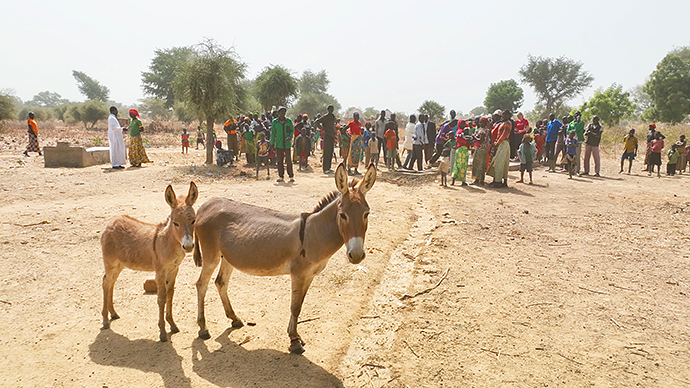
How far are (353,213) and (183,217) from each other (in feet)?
5.41

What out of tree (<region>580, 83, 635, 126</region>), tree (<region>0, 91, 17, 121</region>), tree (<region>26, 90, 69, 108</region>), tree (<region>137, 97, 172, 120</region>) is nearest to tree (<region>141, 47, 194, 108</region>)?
tree (<region>137, 97, 172, 120</region>)

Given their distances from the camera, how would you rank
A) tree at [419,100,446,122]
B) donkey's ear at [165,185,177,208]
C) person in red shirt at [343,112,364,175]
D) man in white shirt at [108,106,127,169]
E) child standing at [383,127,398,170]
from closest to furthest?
donkey's ear at [165,185,177,208] → man in white shirt at [108,106,127,169] → person in red shirt at [343,112,364,175] → child standing at [383,127,398,170] → tree at [419,100,446,122]

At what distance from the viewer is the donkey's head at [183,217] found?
11.9ft

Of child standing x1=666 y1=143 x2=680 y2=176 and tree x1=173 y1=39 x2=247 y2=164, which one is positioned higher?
tree x1=173 y1=39 x2=247 y2=164

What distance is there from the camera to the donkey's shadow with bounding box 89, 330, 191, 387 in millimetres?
3406

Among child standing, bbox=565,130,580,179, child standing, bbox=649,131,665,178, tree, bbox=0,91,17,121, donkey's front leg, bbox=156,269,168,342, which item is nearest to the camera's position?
donkey's front leg, bbox=156,269,168,342

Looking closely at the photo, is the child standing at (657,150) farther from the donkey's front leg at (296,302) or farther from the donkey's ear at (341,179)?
the donkey's front leg at (296,302)

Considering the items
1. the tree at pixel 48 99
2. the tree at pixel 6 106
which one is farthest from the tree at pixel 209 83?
the tree at pixel 48 99

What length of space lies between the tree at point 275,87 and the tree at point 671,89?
34965 mm

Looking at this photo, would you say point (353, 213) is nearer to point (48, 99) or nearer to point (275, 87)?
point (275, 87)

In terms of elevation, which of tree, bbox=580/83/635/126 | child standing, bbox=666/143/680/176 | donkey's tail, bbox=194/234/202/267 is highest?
tree, bbox=580/83/635/126

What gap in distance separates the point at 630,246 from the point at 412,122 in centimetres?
1096

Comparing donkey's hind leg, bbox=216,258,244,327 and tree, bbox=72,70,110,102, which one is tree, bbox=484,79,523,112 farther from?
tree, bbox=72,70,110,102

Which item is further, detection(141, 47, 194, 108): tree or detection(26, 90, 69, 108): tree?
detection(26, 90, 69, 108): tree
